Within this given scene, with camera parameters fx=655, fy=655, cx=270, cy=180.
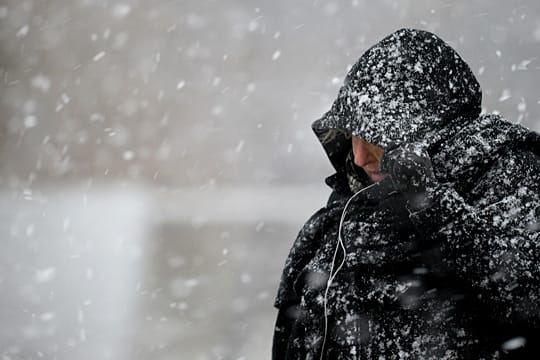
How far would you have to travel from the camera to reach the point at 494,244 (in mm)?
1446

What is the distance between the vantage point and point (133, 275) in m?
4.87

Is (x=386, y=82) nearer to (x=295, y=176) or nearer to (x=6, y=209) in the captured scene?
(x=295, y=176)

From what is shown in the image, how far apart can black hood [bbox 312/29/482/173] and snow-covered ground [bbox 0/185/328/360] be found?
240cm

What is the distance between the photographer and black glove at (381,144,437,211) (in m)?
1.50

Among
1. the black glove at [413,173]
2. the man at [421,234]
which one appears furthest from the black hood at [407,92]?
the black glove at [413,173]

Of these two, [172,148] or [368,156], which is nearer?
[368,156]

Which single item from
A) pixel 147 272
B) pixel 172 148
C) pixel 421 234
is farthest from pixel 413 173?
pixel 172 148

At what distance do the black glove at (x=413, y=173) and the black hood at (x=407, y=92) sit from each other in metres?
0.17

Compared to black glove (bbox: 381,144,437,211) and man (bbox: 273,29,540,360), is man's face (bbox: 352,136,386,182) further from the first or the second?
black glove (bbox: 381,144,437,211)

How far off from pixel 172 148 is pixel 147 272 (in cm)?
99

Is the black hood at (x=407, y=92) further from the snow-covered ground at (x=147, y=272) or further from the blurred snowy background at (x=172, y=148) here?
the snow-covered ground at (x=147, y=272)

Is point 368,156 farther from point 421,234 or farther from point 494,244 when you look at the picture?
point 494,244

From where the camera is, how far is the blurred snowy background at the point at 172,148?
13.3 ft

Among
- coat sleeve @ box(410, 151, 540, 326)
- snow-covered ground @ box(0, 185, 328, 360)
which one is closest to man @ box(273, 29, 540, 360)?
coat sleeve @ box(410, 151, 540, 326)
